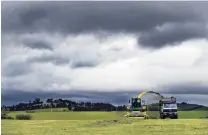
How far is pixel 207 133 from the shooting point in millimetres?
36156

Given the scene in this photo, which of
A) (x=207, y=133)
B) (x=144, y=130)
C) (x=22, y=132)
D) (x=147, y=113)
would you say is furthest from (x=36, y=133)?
(x=147, y=113)

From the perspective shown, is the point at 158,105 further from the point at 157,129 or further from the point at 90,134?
the point at 90,134

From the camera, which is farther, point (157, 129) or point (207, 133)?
point (157, 129)

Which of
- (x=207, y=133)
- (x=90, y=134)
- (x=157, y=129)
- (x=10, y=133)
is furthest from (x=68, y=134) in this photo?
(x=207, y=133)

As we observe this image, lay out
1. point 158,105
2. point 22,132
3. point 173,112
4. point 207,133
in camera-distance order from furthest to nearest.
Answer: point 158,105
point 173,112
point 22,132
point 207,133

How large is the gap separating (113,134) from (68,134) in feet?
12.0

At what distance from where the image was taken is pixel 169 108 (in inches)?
2650

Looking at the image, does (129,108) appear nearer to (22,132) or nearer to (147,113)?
(147,113)

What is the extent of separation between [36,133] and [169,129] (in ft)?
39.0

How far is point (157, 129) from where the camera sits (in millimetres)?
40562

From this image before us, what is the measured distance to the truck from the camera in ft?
220

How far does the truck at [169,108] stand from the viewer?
67.0 m

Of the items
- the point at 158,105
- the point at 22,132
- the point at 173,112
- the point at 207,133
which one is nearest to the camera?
the point at 207,133

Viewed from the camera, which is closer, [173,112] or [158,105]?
[173,112]
